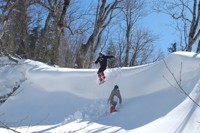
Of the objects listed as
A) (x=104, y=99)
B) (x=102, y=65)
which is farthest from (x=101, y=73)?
(x=104, y=99)

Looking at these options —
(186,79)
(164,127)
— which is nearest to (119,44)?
(186,79)

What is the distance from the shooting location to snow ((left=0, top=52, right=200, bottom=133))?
11.1m

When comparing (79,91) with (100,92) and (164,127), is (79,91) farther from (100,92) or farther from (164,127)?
(164,127)

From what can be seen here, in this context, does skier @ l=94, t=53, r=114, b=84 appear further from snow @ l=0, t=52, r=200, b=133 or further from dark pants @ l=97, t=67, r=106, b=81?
snow @ l=0, t=52, r=200, b=133

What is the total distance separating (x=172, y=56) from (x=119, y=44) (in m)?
25.7

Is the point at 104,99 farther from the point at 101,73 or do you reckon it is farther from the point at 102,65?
the point at 102,65

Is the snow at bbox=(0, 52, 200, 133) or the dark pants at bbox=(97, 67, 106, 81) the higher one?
the dark pants at bbox=(97, 67, 106, 81)

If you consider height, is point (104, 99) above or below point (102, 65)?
below

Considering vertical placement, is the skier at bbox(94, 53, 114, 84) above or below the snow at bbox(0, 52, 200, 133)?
above

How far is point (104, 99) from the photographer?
1511cm

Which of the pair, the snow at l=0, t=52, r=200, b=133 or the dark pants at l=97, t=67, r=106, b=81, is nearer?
the snow at l=0, t=52, r=200, b=133

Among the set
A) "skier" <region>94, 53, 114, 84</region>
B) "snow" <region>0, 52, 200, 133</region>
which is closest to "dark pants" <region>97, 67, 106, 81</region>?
"skier" <region>94, 53, 114, 84</region>

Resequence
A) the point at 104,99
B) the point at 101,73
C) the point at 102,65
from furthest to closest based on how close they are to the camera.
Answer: the point at 101,73 → the point at 102,65 → the point at 104,99

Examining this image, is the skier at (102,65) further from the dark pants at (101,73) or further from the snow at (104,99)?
the snow at (104,99)
